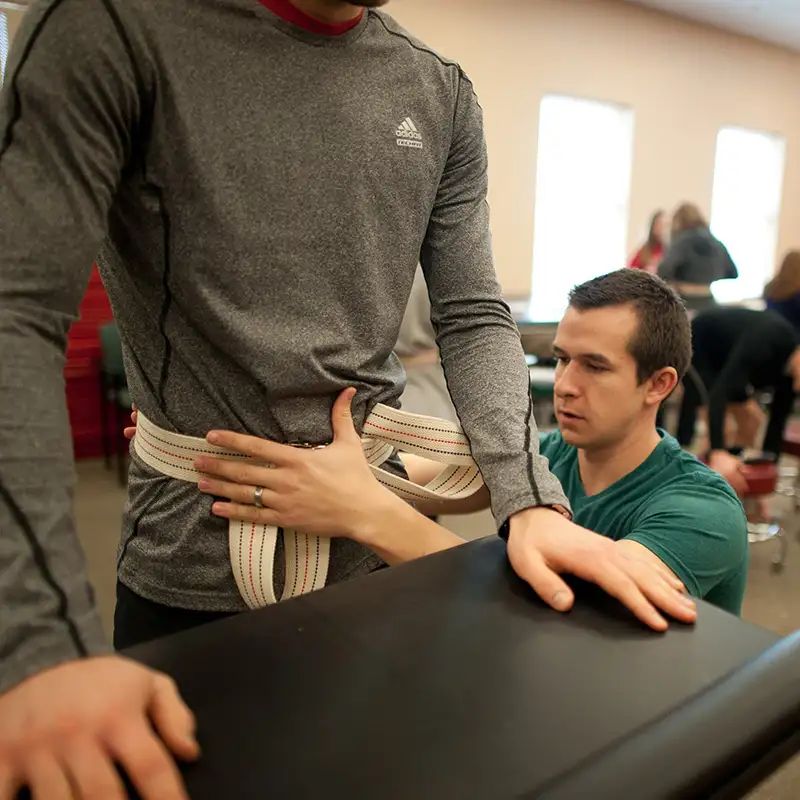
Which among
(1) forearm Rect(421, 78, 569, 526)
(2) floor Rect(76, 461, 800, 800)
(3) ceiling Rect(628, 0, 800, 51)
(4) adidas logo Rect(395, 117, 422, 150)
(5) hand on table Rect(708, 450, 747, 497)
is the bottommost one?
(2) floor Rect(76, 461, 800, 800)

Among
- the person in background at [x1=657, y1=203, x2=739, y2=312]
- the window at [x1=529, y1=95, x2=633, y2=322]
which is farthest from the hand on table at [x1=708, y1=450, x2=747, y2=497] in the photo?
the window at [x1=529, y1=95, x2=633, y2=322]

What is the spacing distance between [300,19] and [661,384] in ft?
3.89

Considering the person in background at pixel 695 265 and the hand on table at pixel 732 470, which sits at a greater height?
the person in background at pixel 695 265

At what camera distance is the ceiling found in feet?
18.8

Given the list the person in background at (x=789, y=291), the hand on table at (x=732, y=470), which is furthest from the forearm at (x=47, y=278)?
the person in background at (x=789, y=291)

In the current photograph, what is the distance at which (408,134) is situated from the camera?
686 mm

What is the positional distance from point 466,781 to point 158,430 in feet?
1.47

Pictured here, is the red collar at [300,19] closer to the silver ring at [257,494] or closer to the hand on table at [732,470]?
the silver ring at [257,494]

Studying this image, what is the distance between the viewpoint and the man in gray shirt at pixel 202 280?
16.2 inches

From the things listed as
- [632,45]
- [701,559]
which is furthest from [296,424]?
[632,45]

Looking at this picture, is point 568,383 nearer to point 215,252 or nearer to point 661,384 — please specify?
point 661,384

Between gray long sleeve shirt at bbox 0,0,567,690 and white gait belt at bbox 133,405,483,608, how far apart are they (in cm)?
2

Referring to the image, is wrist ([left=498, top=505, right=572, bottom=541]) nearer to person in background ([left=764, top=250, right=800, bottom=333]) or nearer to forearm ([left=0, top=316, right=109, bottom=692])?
forearm ([left=0, top=316, right=109, bottom=692])

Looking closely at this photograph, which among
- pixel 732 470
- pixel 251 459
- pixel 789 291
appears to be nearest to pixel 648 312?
pixel 251 459
